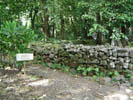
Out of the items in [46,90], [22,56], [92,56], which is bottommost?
[46,90]

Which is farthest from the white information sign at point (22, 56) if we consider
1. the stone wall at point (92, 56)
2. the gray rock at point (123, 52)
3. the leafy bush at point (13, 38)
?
the gray rock at point (123, 52)

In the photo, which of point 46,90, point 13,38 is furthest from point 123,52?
point 13,38

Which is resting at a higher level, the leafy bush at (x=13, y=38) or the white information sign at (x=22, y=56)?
the leafy bush at (x=13, y=38)

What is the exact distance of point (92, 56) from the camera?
14.8 feet

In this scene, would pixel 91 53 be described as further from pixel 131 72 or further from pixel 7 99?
pixel 7 99

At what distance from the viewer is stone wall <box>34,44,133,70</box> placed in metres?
4.25

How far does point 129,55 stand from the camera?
4.25m

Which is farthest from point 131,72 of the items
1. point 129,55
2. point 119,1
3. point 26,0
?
point 26,0

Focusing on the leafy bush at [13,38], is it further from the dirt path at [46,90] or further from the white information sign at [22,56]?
the dirt path at [46,90]

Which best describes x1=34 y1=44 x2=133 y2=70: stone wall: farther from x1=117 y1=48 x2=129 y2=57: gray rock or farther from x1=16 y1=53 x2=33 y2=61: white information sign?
x1=16 y1=53 x2=33 y2=61: white information sign

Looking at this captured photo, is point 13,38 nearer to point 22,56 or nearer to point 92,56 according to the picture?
point 22,56

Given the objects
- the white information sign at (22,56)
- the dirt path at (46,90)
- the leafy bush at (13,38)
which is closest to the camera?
the dirt path at (46,90)

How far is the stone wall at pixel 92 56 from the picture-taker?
4.25 meters

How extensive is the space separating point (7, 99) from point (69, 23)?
32.6ft
